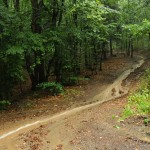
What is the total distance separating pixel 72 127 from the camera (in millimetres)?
10883

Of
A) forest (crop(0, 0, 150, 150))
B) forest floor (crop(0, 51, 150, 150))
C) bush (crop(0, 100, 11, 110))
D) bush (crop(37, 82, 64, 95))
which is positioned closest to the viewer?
forest floor (crop(0, 51, 150, 150))

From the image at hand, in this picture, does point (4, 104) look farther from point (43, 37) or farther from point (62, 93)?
point (43, 37)

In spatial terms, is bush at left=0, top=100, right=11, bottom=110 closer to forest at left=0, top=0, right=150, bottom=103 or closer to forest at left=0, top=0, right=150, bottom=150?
forest at left=0, top=0, right=150, bottom=150

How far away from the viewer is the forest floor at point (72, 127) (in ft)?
29.5

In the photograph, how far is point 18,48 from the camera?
47.0 feet

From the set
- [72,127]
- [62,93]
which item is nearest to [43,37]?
[62,93]

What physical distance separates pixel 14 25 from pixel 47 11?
12.2 feet

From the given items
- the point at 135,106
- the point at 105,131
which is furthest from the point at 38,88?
the point at 105,131

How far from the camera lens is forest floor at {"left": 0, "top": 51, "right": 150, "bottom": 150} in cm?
898

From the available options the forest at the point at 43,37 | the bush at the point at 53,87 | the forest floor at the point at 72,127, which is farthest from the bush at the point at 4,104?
the bush at the point at 53,87

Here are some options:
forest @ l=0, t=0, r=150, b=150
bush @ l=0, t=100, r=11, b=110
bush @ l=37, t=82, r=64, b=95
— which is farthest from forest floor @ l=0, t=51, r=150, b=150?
bush @ l=37, t=82, r=64, b=95

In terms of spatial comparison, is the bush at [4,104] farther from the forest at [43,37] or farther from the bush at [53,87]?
the bush at [53,87]

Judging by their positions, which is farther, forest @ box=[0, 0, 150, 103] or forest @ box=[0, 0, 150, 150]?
forest @ box=[0, 0, 150, 103]

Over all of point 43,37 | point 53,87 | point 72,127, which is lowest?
point 72,127
